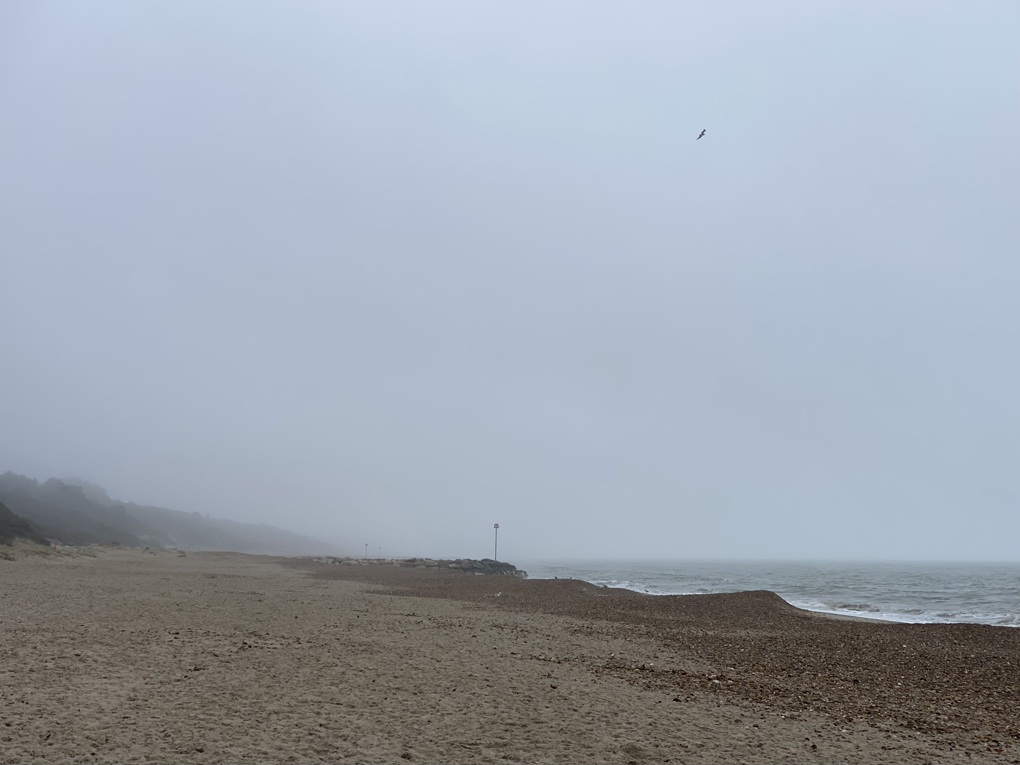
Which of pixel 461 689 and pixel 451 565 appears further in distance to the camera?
pixel 451 565

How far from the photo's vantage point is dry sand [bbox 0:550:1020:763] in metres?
7.62

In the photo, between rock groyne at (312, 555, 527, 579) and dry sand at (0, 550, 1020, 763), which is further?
rock groyne at (312, 555, 527, 579)

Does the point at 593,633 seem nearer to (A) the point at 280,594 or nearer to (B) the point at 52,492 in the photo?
(A) the point at 280,594

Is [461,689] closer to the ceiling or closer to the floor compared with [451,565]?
closer to the ceiling

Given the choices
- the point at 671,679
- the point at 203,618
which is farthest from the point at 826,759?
the point at 203,618

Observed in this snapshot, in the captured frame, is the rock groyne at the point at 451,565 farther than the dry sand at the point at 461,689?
Yes

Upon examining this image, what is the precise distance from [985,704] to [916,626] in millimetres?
14361

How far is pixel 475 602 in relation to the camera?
26.4m

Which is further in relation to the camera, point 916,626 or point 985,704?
point 916,626

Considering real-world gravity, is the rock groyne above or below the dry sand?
below

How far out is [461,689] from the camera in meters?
10.4

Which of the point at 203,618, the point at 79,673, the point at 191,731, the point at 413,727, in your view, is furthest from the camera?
the point at 203,618

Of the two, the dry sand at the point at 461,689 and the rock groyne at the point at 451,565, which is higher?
the dry sand at the point at 461,689

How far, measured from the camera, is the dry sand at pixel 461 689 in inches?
300
